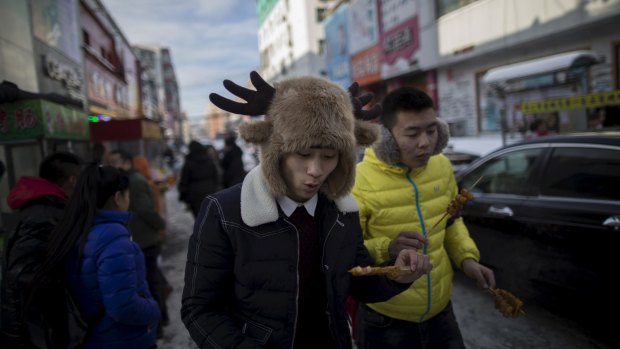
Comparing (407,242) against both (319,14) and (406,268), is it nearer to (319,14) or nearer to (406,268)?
(406,268)

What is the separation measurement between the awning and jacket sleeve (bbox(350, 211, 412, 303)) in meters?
9.00

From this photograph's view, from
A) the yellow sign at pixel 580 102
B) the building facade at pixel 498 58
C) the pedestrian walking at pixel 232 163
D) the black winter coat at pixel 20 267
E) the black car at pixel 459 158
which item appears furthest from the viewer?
the building facade at pixel 498 58

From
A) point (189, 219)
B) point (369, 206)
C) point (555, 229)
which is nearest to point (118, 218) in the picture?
point (369, 206)

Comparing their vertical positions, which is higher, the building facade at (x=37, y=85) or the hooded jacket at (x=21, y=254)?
the building facade at (x=37, y=85)

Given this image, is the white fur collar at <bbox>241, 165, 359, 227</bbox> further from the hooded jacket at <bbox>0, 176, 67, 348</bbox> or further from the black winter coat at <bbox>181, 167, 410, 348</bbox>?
the hooded jacket at <bbox>0, 176, 67, 348</bbox>

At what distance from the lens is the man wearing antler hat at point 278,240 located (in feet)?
4.51

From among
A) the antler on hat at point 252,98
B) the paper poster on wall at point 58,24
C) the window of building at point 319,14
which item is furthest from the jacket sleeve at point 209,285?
the window of building at point 319,14

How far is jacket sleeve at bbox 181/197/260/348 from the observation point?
Result: 1.33 meters

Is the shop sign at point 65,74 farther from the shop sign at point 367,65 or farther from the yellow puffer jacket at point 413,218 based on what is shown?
the shop sign at point 367,65

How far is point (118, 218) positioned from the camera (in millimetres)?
2119

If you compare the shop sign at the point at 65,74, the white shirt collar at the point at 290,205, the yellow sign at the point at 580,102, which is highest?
the shop sign at the point at 65,74

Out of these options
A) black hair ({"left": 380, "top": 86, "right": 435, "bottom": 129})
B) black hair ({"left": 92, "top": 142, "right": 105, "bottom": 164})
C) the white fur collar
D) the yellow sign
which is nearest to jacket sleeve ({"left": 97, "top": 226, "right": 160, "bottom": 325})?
the white fur collar

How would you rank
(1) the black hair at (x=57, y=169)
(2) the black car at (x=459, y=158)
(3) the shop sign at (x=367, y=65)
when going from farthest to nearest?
(3) the shop sign at (x=367, y=65), (2) the black car at (x=459, y=158), (1) the black hair at (x=57, y=169)

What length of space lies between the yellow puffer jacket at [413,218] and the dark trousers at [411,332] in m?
0.04
